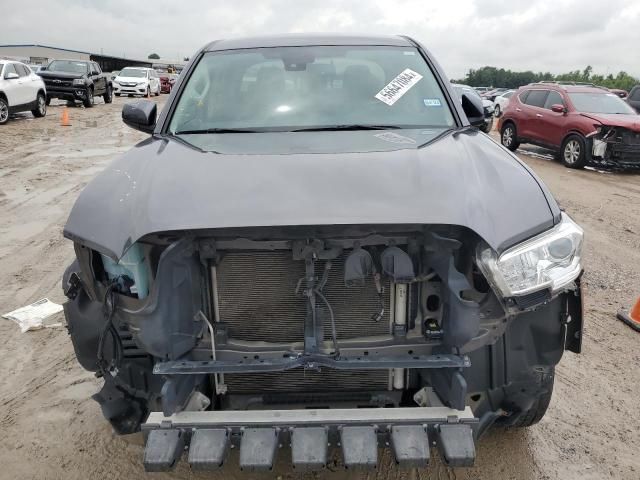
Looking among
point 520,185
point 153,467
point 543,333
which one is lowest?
point 153,467

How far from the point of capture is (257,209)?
75.3 inches

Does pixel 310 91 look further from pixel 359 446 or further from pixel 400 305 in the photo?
pixel 359 446

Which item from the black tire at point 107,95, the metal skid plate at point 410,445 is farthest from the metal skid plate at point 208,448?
the black tire at point 107,95

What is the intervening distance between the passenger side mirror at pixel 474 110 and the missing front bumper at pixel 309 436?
210cm

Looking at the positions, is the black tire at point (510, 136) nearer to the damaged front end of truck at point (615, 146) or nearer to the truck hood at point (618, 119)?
the truck hood at point (618, 119)

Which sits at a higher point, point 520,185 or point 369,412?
point 520,185

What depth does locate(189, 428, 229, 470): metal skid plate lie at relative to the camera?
1832 millimetres

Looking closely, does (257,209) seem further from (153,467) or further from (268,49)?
(268,49)

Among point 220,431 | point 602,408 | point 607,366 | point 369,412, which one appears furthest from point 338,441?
point 607,366

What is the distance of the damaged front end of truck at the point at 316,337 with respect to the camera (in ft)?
6.26

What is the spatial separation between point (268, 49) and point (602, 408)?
295 cm

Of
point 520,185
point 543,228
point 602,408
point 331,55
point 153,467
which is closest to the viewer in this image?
point 153,467

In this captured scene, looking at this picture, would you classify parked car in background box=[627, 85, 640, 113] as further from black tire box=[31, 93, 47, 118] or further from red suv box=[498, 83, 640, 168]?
black tire box=[31, 93, 47, 118]

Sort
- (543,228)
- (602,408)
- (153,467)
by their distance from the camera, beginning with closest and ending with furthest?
(153,467) < (543,228) < (602,408)
